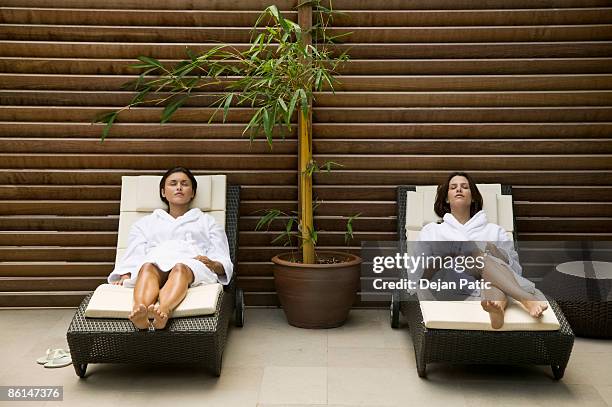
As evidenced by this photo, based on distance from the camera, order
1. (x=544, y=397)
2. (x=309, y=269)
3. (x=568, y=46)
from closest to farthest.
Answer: (x=544, y=397), (x=309, y=269), (x=568, y=46)

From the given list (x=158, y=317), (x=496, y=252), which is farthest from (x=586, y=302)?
(x=158, y=317)

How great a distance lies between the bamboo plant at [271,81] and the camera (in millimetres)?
3961

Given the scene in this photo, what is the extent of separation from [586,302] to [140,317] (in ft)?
8.69

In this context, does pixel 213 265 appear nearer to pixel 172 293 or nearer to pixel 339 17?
pixel 172 293

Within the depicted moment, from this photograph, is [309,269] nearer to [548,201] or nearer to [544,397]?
[544,397]

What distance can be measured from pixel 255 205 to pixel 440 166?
1.38 meters

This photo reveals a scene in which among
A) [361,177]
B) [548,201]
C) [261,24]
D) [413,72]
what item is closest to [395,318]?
[361,177]

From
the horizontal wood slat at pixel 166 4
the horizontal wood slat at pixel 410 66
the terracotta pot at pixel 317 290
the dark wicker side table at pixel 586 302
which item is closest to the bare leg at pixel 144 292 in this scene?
the terracotta pot at pixel 317 290

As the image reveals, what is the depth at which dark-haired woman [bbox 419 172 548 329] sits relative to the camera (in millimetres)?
3323

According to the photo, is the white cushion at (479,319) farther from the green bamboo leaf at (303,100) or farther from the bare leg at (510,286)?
the green bamboo leaf at (303,100)

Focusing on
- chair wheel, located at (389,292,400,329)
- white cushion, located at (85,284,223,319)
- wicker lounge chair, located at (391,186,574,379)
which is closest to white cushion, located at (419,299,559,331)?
wicker lounge chair, located at (391,186,574,379)

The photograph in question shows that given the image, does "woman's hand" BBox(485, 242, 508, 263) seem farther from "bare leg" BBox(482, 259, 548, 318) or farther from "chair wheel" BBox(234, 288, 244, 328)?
"chair wheel" BBox(234, 288, 244, 328)

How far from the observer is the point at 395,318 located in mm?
4117

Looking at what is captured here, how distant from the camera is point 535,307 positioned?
3105 millimetres
